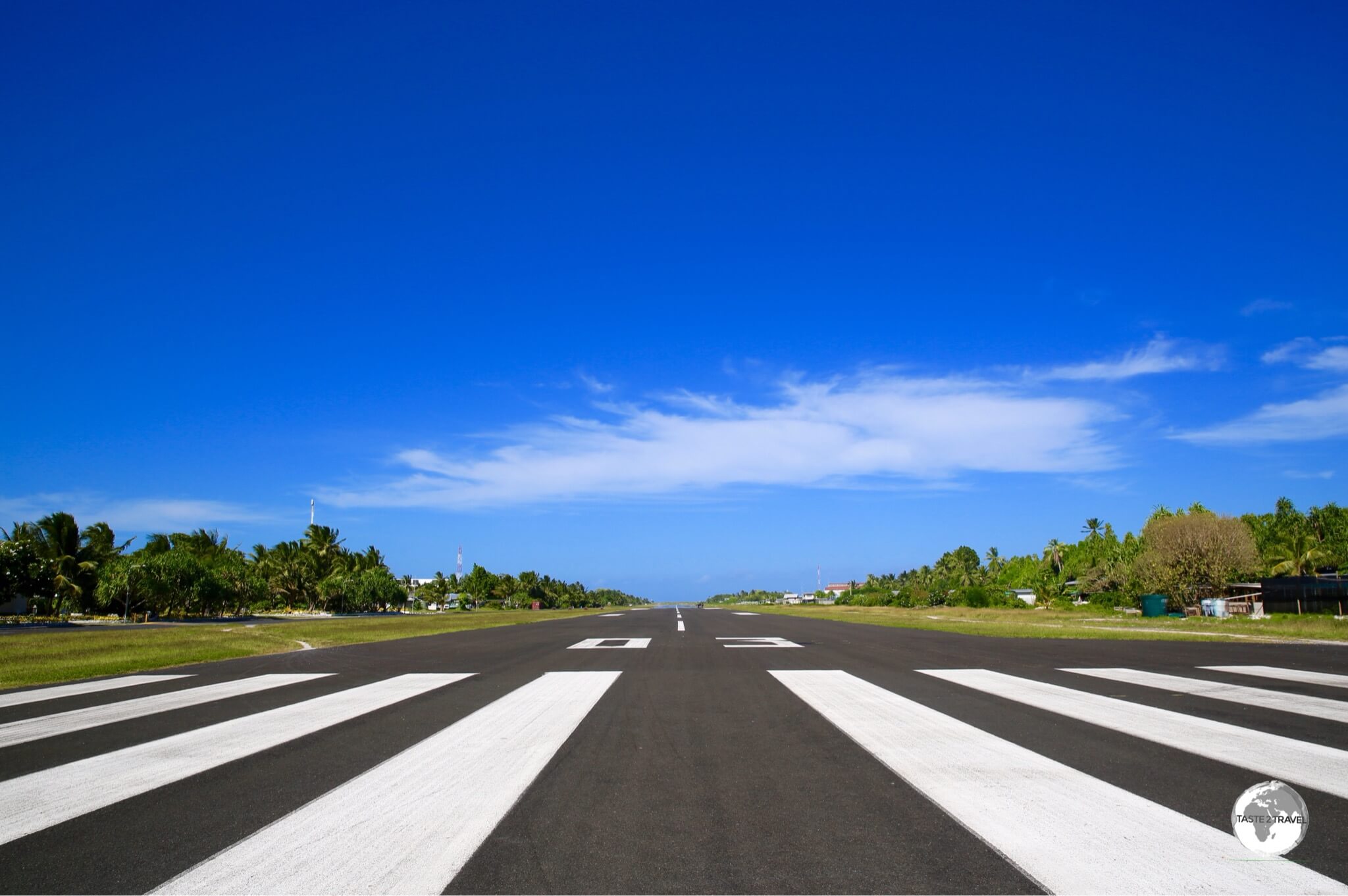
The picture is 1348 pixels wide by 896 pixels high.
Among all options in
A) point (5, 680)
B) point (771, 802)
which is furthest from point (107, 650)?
point (771, 802)

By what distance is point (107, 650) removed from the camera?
1619 cm

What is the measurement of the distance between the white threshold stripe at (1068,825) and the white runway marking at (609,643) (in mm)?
11928

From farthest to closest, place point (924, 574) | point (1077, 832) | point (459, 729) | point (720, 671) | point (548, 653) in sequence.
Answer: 1. point (924, 574)
2. point (548, 653)
3. point (720, 671)
4. point (459, 729)
5. point (1077, 832)

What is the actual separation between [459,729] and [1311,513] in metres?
122

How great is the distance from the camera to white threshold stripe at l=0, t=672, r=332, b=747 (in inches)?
269

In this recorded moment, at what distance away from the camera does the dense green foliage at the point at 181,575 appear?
51.7m

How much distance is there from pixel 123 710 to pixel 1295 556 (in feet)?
331

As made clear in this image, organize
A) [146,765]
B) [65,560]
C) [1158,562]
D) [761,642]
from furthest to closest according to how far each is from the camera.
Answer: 1. [65,560]
2. [1158,562]
3. [761,642]
4. [146,765]

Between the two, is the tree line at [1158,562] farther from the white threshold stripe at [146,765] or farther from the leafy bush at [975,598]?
the white threshold stripe at [146,765]

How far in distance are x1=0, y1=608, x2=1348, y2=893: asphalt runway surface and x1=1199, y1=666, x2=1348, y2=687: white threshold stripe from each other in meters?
0.14

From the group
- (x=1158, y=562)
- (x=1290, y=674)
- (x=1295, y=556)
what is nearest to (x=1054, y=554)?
(x=1295, y=556)

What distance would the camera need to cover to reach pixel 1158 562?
145 ft

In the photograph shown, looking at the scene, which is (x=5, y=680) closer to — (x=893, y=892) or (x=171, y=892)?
(x=171, y=892)

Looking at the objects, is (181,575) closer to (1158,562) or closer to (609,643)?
(609,643)
